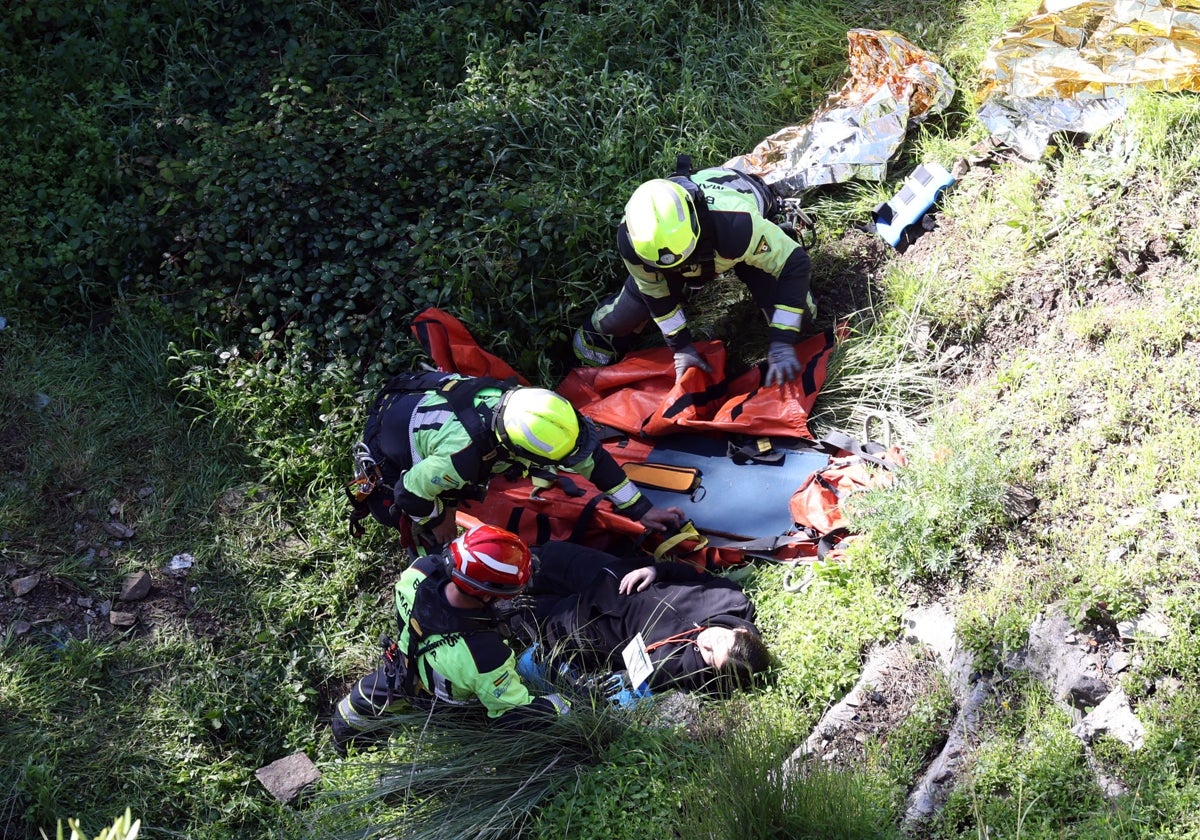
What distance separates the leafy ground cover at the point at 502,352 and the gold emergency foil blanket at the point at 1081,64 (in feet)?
0.60

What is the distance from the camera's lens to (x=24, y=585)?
4.59 metres

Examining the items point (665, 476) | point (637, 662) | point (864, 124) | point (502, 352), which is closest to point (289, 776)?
point (637, 662)

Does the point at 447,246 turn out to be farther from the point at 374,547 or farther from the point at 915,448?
the point at 915,448

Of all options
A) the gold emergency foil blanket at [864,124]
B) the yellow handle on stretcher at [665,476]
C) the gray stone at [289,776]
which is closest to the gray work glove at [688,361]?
the yellow handle on stretcher at [665,476]

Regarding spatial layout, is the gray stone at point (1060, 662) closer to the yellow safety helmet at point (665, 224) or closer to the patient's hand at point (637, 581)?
the patient's hand at point (637, 581)

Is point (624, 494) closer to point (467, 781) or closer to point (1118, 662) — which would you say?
point (467, 781)

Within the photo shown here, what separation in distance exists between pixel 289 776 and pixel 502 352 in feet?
7.37

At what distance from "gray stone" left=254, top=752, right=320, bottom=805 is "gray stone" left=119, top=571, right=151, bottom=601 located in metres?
1.03

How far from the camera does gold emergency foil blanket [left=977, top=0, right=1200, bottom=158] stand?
4.68m

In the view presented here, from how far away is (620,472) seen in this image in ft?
14.6

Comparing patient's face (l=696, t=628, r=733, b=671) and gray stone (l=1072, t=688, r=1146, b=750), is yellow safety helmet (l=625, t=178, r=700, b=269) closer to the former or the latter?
patient's face (l=696, t=628, r=733, b=671)

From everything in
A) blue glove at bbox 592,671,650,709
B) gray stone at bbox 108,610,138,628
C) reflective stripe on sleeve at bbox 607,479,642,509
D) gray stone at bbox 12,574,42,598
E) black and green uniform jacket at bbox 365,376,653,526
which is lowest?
gray stone at bbox 108,610,138,628

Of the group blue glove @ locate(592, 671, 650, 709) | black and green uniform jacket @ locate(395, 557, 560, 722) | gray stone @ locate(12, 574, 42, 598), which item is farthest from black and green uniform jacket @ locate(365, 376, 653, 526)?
gray stone @ locate(12, 574, 42, 598)

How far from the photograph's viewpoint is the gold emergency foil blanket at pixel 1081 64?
4.68 meters
